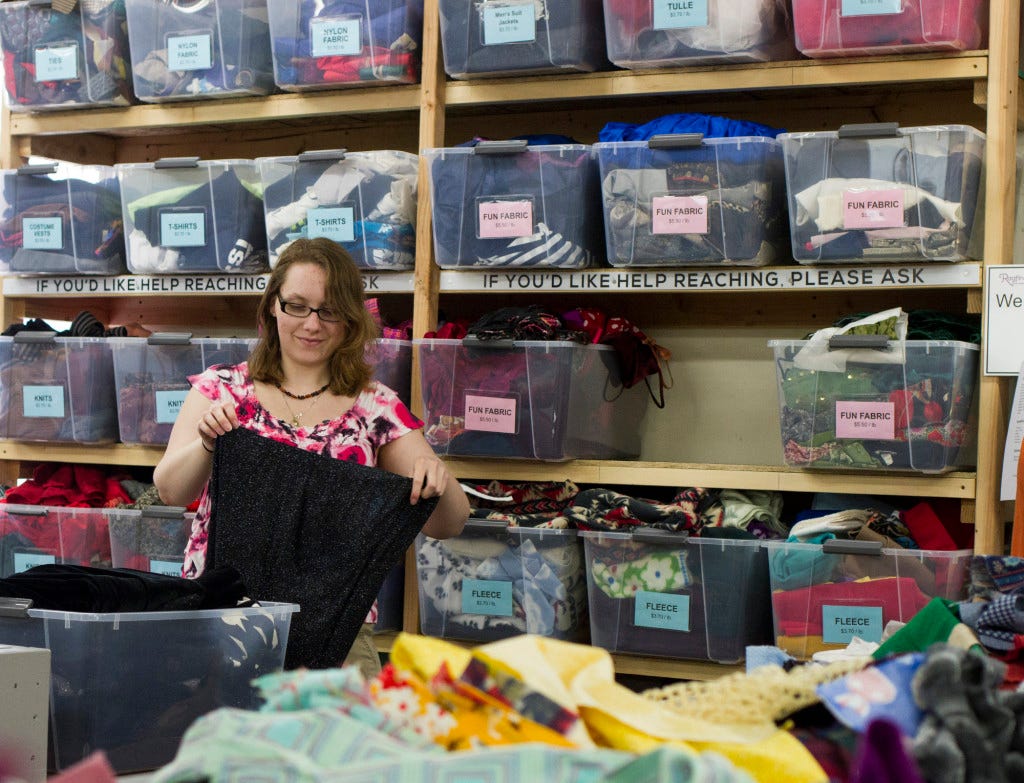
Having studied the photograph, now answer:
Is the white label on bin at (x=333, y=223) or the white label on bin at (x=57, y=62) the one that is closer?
the white label on bin at (x=333, y=223)

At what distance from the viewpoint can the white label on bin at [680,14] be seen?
2.81 m

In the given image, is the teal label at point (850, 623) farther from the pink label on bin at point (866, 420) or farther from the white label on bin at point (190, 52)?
the white label on bin at point (190, 52)

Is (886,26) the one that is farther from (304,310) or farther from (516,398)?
(304,310)

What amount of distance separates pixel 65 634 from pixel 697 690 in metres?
1.12

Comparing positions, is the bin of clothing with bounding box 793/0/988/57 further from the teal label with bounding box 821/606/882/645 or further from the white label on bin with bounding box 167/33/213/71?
the white label on bin with bounding box 167/33/213/71

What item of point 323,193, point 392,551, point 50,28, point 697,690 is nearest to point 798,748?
point 697,690

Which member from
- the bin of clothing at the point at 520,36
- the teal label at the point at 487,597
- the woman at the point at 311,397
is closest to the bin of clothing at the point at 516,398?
the teal label at the point at 487,597

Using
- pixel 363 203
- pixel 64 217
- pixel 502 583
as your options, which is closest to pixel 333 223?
pixel 363 203

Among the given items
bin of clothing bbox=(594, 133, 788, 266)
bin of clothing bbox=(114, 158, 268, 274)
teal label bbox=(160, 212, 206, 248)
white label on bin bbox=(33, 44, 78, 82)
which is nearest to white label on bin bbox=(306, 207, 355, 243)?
bin of clothing bbox=(114, 158, 268, 274)

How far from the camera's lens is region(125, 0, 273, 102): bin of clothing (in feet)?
10.7

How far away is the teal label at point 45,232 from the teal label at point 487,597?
143cm

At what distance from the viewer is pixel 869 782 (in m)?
0.87

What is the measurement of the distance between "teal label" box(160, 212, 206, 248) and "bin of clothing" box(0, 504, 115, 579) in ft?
2.31

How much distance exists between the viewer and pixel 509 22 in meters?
2.96
